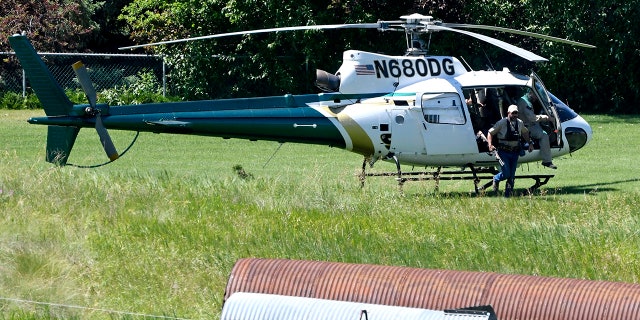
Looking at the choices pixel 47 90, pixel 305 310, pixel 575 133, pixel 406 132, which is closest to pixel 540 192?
pixel 575 133

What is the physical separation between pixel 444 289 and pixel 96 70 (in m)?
29.9

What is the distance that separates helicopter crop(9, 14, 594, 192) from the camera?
16.0 meters

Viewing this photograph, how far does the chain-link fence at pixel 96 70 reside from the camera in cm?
3578

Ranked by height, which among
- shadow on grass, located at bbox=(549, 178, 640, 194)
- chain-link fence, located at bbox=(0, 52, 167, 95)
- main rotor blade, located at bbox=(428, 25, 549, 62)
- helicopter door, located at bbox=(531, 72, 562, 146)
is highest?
main rotor blade, located at bbox=(428, 25, 549, 62)

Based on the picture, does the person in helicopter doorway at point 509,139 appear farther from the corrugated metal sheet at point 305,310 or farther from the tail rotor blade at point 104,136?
the corrugated metal sheet at point 305,310

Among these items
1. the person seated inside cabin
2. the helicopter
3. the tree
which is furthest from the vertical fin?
the tree

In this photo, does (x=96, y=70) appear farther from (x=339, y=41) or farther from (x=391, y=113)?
(x=391, y=113)

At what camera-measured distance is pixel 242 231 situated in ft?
39.3

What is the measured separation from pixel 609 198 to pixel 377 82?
3981mm

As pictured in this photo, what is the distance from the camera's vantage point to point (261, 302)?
699cm

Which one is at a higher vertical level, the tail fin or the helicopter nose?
the tail fin

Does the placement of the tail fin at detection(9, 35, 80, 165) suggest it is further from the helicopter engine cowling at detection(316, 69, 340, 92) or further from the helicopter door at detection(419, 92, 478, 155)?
the helicopter door at detection(419, 92, 478, 155)

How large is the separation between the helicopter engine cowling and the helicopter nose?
3672mm

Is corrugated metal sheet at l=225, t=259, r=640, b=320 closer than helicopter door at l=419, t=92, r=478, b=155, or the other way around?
corrugated metal sheet at l=225, t=259, r=640, b=320
